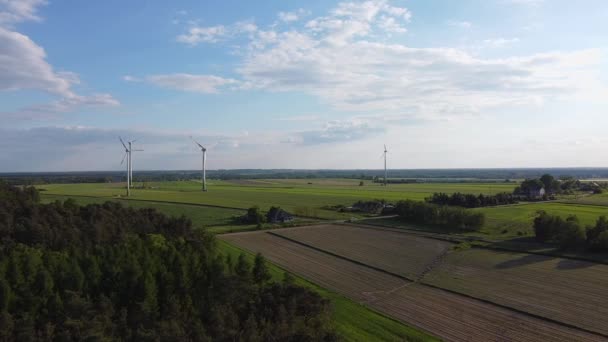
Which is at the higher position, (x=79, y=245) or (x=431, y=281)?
(x=79, y=245)

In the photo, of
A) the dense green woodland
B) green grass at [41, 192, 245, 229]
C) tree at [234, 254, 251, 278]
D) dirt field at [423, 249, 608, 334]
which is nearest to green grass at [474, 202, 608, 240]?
dirt field at [423, 249, 608, 334]

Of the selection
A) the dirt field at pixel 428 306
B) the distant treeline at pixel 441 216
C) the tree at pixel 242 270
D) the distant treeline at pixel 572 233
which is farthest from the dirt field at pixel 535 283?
the tree at pixel 242 270

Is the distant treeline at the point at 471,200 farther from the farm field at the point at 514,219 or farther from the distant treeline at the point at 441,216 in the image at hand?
the distant treeline at the point at 441,216

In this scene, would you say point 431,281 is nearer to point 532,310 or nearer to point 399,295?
point 399,295

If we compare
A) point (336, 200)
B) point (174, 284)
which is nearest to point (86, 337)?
point (174, 284)

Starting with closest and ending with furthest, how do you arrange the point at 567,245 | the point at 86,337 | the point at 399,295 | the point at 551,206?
the point at 86,337, the point at 399,295, the point at 567,245, the point at 551,206

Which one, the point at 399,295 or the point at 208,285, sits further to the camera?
the point at 399,295

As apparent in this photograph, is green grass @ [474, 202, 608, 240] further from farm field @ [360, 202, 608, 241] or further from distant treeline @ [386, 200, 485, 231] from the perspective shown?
distant treeline @ [386, 200, 485, 231]
